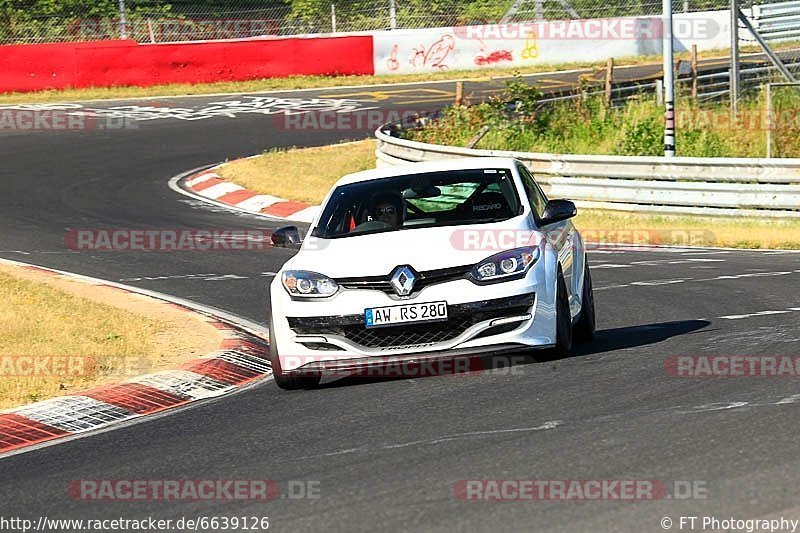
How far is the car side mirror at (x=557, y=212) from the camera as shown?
9.77m

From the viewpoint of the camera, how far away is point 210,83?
125 feet

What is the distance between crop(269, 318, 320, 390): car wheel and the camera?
935 cm

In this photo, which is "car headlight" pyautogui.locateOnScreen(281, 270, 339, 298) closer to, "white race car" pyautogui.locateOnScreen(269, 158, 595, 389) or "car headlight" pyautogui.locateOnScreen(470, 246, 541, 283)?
"white race car" pyautogui.locateOnScreen(269, 158, 595, 389)

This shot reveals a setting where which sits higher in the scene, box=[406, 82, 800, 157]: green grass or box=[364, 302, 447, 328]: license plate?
box=[364, 302, 447, 328]: license plate

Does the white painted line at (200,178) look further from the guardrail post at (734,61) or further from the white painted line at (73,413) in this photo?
the white painted line at (73,413)

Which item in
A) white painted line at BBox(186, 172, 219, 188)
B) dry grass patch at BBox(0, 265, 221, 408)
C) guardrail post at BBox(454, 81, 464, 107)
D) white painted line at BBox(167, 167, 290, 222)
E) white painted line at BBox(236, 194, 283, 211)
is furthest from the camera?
guardrail post at BBox(454, 81, 464, 107)

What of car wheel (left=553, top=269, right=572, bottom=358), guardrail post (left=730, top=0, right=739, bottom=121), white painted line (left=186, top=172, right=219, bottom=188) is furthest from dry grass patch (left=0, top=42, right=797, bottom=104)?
car wheel (left=553, top=269, right=572, bottom=358)

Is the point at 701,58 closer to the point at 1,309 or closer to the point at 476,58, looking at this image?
the point at 476,58

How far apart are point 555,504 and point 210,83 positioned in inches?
1308

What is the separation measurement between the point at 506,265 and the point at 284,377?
1603 mm

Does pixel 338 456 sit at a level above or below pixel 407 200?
below

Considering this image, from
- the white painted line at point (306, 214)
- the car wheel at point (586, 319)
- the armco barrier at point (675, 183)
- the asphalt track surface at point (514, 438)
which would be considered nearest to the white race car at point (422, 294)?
the asphalt track surface at point (514, 438)

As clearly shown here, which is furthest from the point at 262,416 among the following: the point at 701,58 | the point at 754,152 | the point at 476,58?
the point at 701,58

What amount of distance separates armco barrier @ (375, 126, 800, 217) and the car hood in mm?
10039
